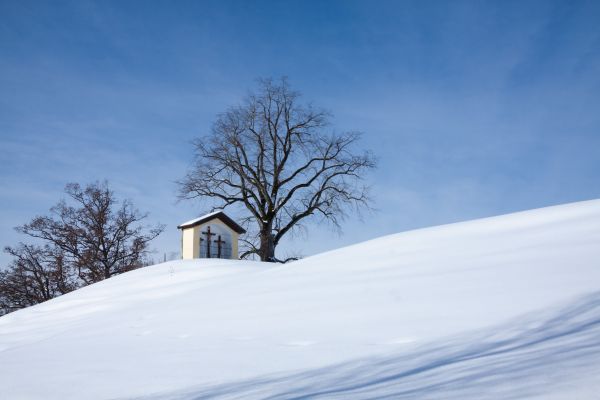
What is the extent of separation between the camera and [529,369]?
2289 mm

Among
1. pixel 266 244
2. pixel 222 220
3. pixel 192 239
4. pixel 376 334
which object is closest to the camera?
pixel 376 334

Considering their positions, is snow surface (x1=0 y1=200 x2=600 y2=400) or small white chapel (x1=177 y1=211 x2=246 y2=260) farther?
small white chapel (x1=177 y1=211 x2=246 y2=260)

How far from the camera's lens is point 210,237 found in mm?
17844

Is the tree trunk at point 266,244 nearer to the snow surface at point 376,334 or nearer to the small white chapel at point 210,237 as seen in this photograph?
the small white chapel at point 210,237

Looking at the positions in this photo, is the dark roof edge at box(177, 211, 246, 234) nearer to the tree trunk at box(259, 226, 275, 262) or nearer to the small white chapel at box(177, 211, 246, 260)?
the small white chapel at box(177, 211, 246, 260)

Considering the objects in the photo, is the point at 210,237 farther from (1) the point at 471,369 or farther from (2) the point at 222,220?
(1) the point at 471,369

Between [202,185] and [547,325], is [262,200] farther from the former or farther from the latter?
[547,325]

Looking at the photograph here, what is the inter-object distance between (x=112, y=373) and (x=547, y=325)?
3137 mm

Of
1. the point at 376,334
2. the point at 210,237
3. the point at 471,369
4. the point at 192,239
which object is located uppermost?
the point at 210,237

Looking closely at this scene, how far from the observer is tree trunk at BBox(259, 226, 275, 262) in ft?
72.6

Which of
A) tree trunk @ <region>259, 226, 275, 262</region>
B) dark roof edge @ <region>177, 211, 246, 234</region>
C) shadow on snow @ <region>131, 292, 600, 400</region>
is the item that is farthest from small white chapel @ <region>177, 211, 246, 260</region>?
shadow on snow @ <region>131, 292, 600, 400</region>

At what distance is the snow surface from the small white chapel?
9.99 meters

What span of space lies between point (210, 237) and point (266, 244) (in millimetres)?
4979

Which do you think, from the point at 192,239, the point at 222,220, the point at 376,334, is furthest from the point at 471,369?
the point at 222,220
